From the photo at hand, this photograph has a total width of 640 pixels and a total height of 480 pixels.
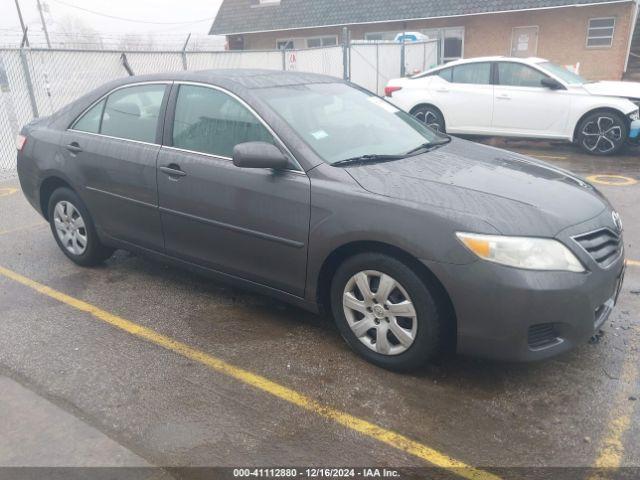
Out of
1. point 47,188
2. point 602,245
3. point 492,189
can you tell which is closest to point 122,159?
point 47,188

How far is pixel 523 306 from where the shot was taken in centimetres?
268

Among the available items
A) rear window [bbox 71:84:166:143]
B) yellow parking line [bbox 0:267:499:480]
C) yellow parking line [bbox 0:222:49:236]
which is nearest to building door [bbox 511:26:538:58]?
yellow parking line [bbox 0:222:49:236]

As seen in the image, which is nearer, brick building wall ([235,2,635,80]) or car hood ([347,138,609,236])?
car hood ([347,138,609,236])

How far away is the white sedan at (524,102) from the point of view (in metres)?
8.89

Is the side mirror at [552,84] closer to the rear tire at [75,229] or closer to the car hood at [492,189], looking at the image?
the car hood at [492,189]

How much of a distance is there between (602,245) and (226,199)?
7.14 feet

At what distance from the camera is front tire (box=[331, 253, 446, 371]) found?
2.90m

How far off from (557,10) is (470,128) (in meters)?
11.7

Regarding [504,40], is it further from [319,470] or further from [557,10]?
[319,470]

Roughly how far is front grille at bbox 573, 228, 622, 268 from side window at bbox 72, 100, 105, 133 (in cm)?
354

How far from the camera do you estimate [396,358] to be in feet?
10.2

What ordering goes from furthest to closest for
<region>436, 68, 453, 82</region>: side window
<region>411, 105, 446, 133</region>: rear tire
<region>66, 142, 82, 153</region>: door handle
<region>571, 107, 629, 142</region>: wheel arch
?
<region>411, 105, 446, 133</region>: rear tire < <region>436, 68, 453, 82</region>: side window < <region>571, 107, 629, 142</region>: wheel arch < <region>66, 142, 82, 153</region>: door handle

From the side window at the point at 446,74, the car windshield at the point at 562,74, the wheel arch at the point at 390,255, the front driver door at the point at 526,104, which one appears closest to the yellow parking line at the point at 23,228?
the wheel arch at the point at 390,255

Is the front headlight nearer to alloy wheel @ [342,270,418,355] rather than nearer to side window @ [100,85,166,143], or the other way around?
alloy wheel @ [342,270,418,355]
